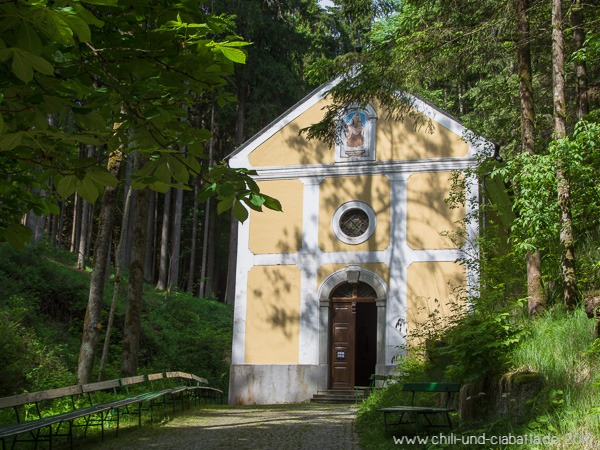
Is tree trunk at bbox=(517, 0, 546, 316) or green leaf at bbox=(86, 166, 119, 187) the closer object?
green leaf at bbox=(86, 166, 119, 187)

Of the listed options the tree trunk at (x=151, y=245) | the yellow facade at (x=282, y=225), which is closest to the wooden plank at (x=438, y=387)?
the yellow facade at (x=282, y=225)

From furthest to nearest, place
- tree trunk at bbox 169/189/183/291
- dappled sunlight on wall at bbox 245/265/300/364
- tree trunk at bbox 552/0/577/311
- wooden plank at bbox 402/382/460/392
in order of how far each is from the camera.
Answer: tree trunk at bbox 169/189/183/291 → dappled sunlight on wall at bbox 245/265/300/364 → tree trunk at bbox 552/0/577/311 → wooden plank at bbox 402/382/460/392

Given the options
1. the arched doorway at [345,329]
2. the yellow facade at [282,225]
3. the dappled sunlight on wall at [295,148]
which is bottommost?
the arched doorway at [345,329]

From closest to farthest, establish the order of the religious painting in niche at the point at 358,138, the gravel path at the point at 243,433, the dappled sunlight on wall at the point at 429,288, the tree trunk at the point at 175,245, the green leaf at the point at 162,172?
1. the green leaf at the point at 162,172
2. the gravel path at the point at 243,433
3. the dappled sunlight on wall at the point at 429,288
4. the religious painting in niche at the point at 358,138
5. the tree trunk at the point at 175,245

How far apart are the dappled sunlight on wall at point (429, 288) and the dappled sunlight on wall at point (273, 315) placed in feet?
9.77

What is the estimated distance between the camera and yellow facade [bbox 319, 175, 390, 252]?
19.0 m

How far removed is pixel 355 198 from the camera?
1925 centimetres

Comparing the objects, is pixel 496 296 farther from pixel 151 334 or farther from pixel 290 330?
pixel 151 334

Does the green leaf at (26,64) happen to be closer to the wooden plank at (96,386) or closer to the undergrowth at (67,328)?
the wooden plank at (96,386)

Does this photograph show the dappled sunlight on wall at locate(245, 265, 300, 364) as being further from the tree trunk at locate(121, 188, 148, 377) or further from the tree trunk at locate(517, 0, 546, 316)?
the tree trunk at locate(517, 0, 546, 316)

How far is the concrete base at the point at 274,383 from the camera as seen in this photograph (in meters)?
18.3

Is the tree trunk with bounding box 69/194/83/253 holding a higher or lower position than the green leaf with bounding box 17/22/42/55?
higher

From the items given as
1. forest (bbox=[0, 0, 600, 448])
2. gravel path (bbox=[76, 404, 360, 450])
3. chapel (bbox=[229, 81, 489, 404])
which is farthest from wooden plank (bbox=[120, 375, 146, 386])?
chapel (bbox=[229, 81, 489, 404])

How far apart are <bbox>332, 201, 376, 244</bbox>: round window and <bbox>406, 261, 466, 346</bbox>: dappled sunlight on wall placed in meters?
1.59
